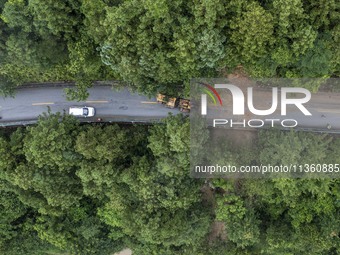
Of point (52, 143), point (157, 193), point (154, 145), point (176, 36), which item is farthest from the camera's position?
point (157, 193)

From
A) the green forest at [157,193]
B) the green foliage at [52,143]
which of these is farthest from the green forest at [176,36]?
the green forest at [157,193]

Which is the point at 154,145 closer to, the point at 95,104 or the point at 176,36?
the point at 95,104

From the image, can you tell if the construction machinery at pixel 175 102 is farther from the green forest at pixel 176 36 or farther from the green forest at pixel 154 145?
the green forest at pixel 176 36

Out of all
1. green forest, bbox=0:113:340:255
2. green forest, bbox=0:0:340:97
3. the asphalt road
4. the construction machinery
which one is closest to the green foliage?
green forest, bbox=0:113:340:255

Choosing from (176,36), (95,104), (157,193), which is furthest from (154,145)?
(176,36)

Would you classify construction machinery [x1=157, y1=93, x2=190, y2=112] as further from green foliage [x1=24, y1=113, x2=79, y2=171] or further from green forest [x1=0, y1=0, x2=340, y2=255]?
green foliage [x1=24, y1=113, x2=79, y2=171]
